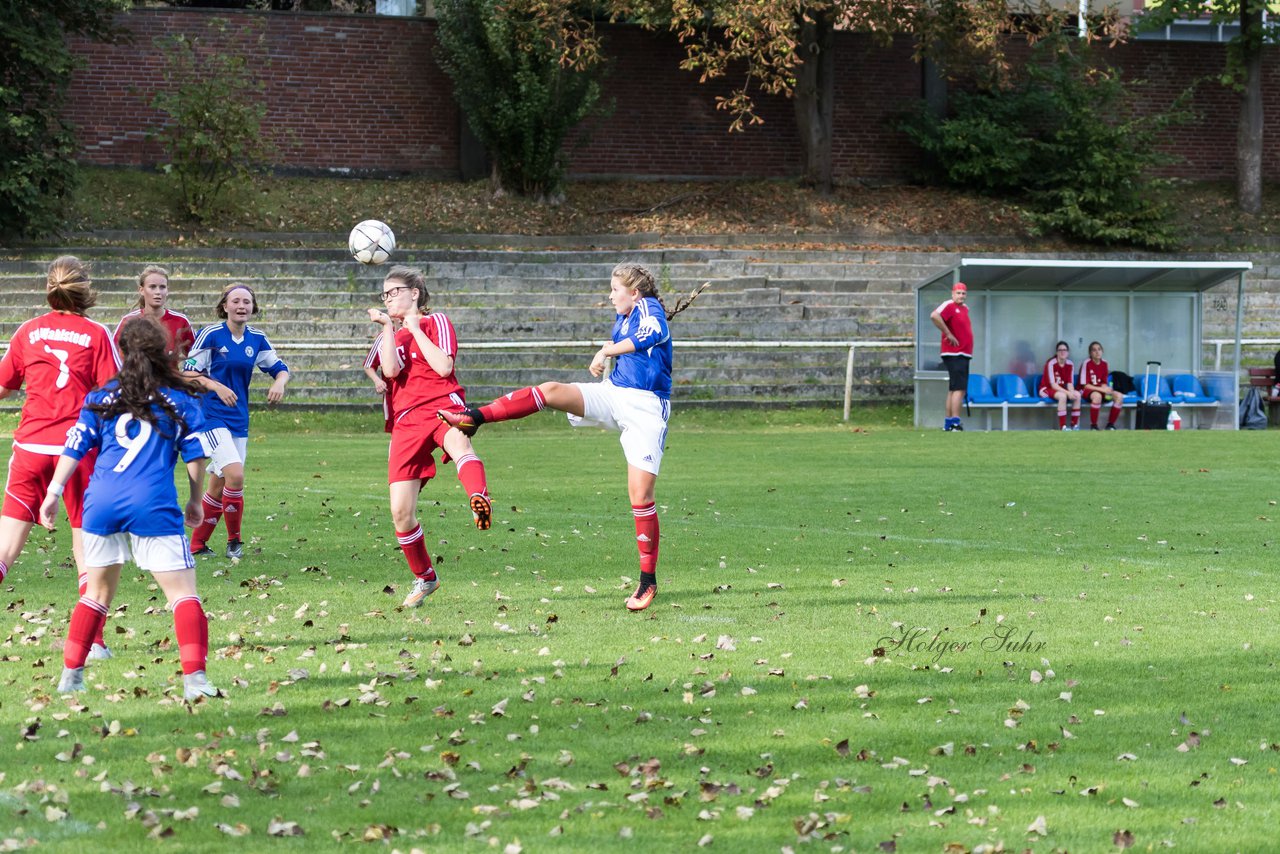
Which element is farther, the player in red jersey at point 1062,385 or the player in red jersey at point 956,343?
the player in red jersey at point 1062,385

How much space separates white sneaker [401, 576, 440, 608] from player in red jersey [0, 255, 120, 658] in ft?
5.82

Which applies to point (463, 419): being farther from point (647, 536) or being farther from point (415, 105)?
point (415, 105)

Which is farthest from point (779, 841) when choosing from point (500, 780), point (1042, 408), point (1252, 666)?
point (1042, 408)

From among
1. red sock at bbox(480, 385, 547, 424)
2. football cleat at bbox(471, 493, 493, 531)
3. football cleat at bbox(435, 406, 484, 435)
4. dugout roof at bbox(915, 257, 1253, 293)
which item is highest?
dugout roof at bbox(915, 257, 1253, 293)

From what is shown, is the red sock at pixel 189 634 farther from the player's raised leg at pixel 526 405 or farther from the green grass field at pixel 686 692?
the player's raised leg at pixel 526 405

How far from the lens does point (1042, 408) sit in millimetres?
23609

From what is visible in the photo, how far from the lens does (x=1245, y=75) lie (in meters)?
36.0

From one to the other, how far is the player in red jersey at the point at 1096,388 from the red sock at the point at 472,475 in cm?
1642

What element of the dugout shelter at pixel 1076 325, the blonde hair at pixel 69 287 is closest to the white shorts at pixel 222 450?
the blonde hair at pixel 69 287

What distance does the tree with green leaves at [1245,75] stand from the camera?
3531 centimetres

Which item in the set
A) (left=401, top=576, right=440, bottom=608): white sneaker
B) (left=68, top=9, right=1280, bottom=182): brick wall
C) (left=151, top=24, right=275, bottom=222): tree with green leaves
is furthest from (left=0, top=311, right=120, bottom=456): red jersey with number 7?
(left=68, top=9, right=1280, bottom=182): brick wall

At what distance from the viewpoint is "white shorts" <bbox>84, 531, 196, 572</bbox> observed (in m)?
6.09

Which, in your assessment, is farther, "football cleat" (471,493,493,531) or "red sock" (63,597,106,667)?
"football cleat" (471,493,493,531)

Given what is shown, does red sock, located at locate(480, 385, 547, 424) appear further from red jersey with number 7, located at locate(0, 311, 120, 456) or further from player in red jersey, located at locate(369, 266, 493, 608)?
red jersey with number 7, located at locate(0, 311, 120, 456)
